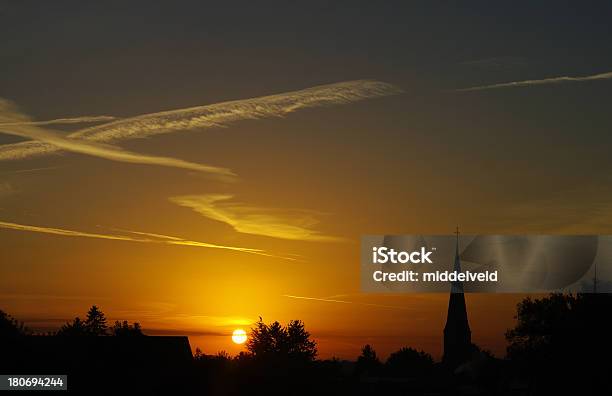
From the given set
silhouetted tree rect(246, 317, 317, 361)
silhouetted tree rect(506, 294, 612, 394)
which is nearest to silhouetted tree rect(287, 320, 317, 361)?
silhouetted tree rect(246, 317, 317, 361)

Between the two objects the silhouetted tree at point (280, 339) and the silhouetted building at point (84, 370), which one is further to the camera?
the silhouetted tree at point (280, 339)

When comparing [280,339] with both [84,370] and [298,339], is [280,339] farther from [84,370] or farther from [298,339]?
[84,370]

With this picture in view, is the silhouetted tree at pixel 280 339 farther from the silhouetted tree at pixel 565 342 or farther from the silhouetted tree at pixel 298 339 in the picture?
the silhouetted tree at pixel 565 342

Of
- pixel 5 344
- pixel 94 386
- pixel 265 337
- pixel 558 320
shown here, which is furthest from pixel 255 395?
pixel 265 337

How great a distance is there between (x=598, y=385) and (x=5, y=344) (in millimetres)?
48371

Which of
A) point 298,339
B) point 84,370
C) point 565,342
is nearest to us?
point 84,370

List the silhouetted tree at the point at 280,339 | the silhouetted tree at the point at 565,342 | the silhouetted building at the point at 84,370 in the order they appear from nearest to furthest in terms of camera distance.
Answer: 1. the silhouetted building at the point at 84,370
2. the silhouetted tree at the point at 565,342
3. the silhouetted tree at the point at 280,339

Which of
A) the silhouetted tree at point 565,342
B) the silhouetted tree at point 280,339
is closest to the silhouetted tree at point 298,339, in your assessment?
the silhouetted tree at point 280,339

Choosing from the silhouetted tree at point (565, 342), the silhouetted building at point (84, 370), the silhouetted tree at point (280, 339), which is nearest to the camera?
the silhouetted building at point (84, 370)

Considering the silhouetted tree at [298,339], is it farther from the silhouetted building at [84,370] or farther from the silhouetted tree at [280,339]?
the silhouetted building at [84,370]

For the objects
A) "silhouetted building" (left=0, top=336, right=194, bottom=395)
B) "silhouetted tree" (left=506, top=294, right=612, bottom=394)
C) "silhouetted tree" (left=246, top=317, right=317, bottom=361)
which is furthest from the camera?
"silhouetted tree" (left=246, top=317, right=317, bottom=361)

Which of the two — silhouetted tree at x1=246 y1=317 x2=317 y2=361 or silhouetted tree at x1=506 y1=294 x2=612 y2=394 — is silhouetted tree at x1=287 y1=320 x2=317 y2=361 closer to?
silhouetted tree at x1=246 y1=317 x2=317 y2=361

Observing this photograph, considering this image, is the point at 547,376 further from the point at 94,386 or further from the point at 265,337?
the point at 265,337

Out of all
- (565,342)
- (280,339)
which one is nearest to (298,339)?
(280,339)
